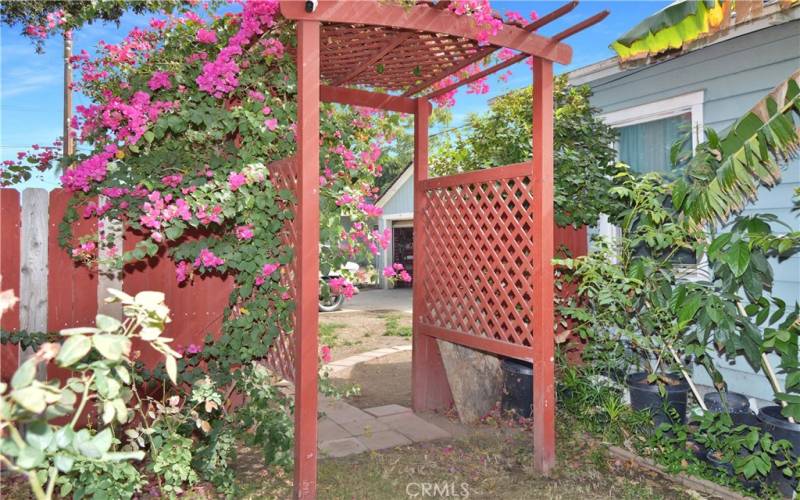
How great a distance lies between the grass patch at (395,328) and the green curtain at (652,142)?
4.39 meters

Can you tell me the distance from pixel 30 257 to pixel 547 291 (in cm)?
314

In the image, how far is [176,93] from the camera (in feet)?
10.1

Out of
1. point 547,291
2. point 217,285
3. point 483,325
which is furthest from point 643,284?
point 217,285

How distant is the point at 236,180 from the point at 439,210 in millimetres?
1838

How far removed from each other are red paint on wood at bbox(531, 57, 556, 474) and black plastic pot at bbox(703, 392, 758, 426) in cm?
101

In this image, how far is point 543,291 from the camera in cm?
326

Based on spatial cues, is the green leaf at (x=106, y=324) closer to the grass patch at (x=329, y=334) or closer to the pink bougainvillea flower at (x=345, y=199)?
the pink bougainvillea flower at (x=345, y=199)

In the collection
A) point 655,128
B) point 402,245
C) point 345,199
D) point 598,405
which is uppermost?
point 655,128

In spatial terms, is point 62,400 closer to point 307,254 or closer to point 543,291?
point 307,254

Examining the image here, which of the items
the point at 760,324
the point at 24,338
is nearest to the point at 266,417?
the point at 24,338

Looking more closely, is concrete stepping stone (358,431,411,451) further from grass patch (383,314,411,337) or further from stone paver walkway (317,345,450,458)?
grass patch (383,314,411,337)

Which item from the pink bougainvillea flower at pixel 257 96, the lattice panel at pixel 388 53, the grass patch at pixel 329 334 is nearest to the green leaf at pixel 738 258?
the lattice panel at pixel 388 53

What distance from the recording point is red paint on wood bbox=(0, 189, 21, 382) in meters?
3.18

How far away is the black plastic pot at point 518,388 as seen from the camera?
415 centimetres
